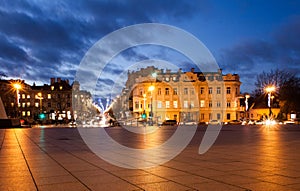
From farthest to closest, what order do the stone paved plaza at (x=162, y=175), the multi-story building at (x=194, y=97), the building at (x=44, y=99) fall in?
the building at (x=44, y=99), the multi-story building at (x=194, y=97), the stone paved plaza at (x=162, y=175)

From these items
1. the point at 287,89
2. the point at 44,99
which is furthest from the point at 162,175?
the point at 44,99

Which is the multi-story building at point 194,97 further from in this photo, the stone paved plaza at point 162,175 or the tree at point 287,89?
the stone paved plaza at point 162,175

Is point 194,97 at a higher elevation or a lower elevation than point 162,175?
higher

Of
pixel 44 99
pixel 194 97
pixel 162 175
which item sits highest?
pixel 44 99

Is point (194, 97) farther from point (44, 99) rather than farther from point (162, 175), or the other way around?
point (162, 175)

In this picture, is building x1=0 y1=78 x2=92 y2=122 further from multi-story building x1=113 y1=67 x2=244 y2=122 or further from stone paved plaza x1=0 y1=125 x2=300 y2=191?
stone paved plaza x1=0 y1=125 x2=300 y2=191

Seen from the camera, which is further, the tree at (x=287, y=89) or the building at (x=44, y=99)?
the building at (x=44, y=99)

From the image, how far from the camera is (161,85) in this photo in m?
111

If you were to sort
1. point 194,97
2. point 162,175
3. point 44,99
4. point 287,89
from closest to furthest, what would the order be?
1. point 162,175
2. point 287,89
3. point 194,97
4. point 44,99

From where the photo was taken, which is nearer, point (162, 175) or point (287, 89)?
point (162, 175)

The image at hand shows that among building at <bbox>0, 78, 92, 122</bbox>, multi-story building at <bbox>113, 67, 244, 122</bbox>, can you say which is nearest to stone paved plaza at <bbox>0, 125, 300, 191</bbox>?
multi-story building at <bbox>113, 67, 244, 122</bbox>

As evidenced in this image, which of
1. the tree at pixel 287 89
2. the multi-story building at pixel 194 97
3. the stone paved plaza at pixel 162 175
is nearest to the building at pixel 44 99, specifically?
the multi-story building at pixel 194 97

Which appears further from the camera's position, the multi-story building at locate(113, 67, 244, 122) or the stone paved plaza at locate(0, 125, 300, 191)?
the multi-story building at locate(113, 67, 244, 122)

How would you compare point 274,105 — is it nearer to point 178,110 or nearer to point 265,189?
point 178,110
